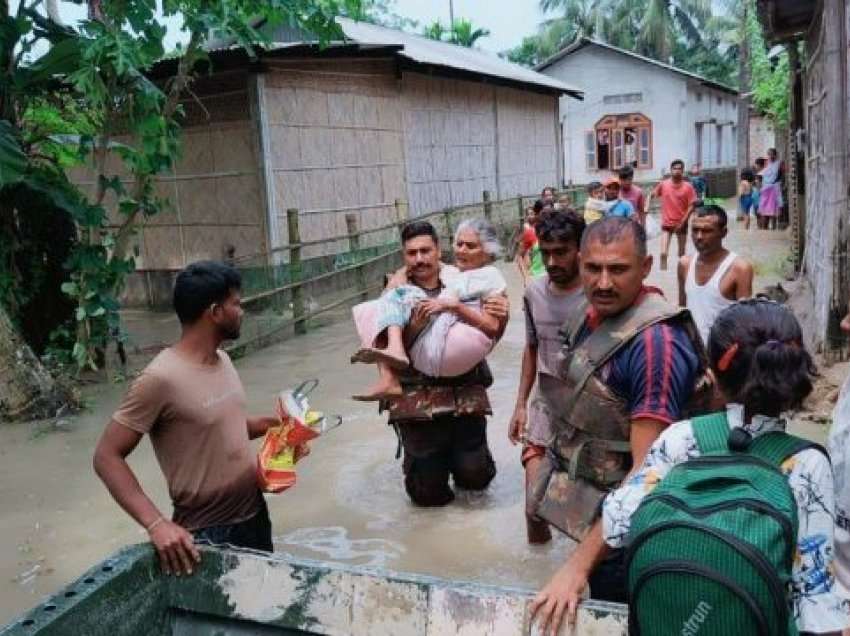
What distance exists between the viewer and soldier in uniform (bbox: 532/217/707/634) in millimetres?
2186

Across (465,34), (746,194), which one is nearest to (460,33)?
(465,34)

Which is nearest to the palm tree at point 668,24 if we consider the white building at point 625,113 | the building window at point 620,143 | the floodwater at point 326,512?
the white building at point 625,113

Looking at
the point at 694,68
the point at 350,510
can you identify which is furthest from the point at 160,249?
the point at 694,68

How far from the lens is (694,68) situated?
4184 centimetres

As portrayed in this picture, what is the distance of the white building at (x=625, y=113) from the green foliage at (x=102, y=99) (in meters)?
21.7

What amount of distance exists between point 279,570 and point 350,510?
2.38m

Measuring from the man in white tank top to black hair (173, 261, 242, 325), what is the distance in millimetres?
2527

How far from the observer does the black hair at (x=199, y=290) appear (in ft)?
8.47

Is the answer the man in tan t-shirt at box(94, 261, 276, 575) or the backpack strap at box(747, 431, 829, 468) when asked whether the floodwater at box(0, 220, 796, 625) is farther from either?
the backpack strap at box(747, 431, 829, 468)

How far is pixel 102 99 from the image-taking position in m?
6.44

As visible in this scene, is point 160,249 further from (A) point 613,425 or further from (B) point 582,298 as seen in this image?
(A) point 613,425

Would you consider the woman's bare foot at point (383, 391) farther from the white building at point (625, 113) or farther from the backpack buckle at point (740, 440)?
the white building at point (625, 113)

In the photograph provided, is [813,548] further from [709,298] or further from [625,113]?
[625,113]

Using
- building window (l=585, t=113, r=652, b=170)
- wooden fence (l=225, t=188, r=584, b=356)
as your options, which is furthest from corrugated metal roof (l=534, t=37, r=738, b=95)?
wooden fence (l=225, t=188, r=584, b=356)
